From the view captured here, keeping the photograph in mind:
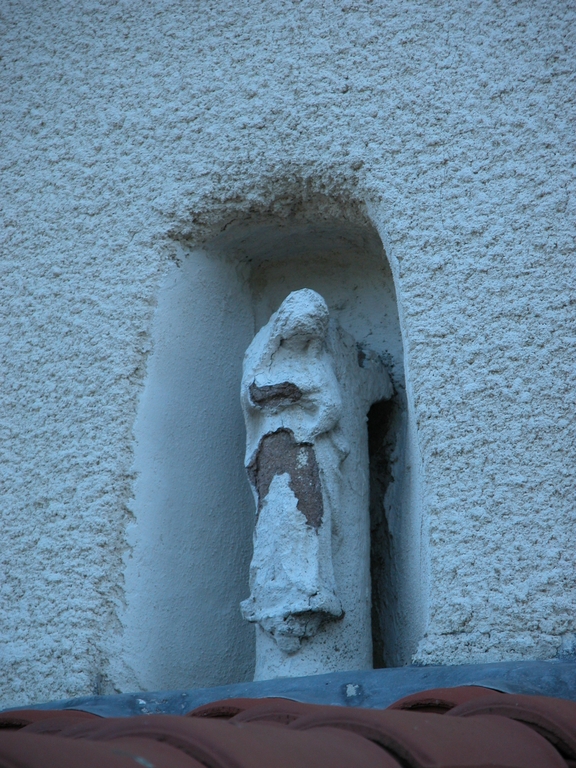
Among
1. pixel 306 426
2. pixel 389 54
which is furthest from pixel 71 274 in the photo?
pixel 389 54

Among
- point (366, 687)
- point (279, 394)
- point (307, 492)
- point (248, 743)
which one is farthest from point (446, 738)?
point (279, 394)

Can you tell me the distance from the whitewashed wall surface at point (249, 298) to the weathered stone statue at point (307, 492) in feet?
0.45

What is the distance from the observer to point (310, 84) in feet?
7.70

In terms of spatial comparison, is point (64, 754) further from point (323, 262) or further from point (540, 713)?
point (323, 262)

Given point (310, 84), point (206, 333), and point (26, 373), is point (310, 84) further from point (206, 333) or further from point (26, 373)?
point (26, 373)

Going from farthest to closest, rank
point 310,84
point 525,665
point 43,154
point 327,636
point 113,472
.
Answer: point 43,154 → point 310,84 → point 113,472 → point 327,636 → point 525,665

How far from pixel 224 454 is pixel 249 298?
0.49 m

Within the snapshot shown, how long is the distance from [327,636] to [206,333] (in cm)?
88

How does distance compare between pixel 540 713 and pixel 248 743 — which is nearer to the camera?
pixel 248 743

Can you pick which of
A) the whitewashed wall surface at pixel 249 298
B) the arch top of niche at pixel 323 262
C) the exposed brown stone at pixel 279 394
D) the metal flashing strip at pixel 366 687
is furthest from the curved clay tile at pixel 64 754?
the arch top of niche at pixel 323 262

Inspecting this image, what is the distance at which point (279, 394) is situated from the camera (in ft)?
7.00

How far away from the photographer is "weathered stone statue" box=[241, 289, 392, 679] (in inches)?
77.4

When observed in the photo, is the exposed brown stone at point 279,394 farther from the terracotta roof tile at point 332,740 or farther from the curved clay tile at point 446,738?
the curved clay tile at point 446,738

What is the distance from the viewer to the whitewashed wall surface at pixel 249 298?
1.92 meters
